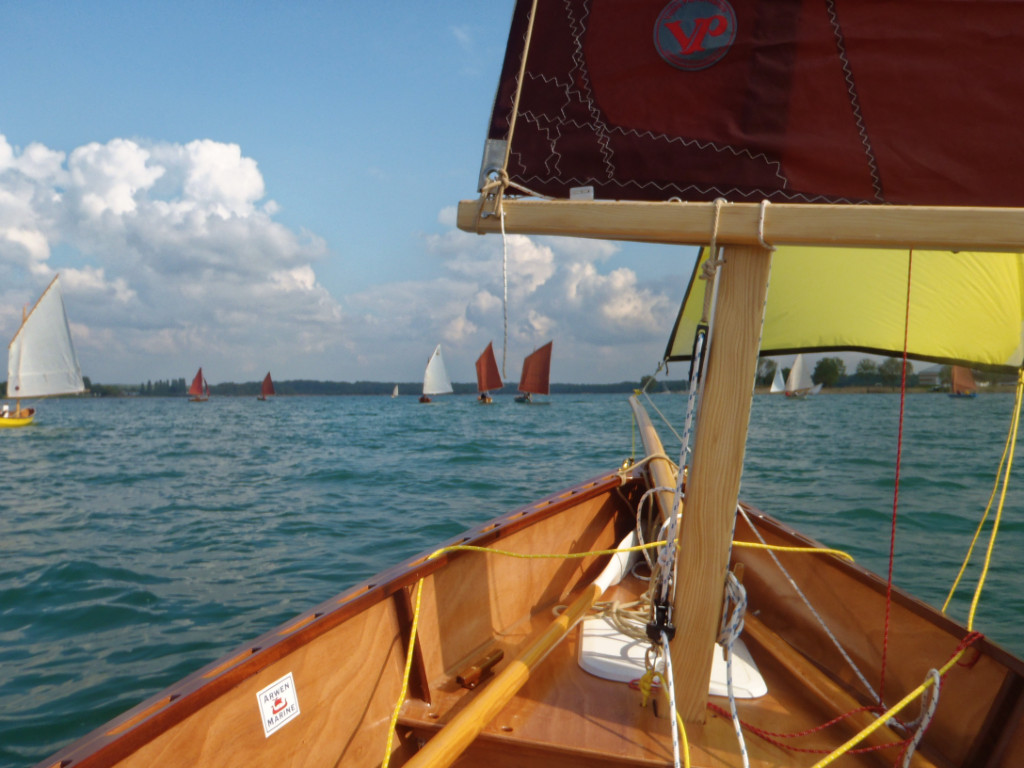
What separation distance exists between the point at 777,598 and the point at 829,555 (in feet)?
1.30

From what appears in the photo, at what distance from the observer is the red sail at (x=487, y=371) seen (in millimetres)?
52375

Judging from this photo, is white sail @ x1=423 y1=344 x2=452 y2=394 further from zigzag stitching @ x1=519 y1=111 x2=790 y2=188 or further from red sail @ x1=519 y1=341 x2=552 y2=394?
zigzag stitching @ x1=519 y1=111 x2=790 y2=188

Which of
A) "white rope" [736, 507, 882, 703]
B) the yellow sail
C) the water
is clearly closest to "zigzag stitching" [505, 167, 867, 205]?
the yellow sail

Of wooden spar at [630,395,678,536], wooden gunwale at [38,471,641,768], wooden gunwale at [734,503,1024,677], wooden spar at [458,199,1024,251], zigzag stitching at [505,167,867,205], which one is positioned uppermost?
zigzag stitching at [505,167,867,205]

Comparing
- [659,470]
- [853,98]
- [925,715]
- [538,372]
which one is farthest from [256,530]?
[538,372]

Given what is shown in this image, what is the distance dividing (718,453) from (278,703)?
5.13 ft

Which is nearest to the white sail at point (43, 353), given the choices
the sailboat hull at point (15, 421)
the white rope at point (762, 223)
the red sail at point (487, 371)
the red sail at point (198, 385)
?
the sailboat hull at point (15, 421)

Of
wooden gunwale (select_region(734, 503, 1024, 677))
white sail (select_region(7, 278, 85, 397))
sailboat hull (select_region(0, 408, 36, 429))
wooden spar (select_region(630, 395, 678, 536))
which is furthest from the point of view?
white sail (select_region(7, 278, 85, 397))

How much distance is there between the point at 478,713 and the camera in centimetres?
180

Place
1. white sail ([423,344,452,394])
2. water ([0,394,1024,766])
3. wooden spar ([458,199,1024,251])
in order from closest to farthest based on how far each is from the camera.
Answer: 1. wooden spar ([458,199,1024,251])
2. water ([0,394,1024,766])
3. white sail ([423,344,452,394])

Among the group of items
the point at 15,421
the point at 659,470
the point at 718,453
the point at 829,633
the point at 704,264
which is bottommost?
the point at 15,421

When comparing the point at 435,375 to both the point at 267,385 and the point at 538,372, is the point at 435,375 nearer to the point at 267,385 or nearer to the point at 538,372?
the point at 538,372

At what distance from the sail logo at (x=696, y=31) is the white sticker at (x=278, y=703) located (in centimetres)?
226

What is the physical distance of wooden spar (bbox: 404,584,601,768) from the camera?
1650 millimetres
